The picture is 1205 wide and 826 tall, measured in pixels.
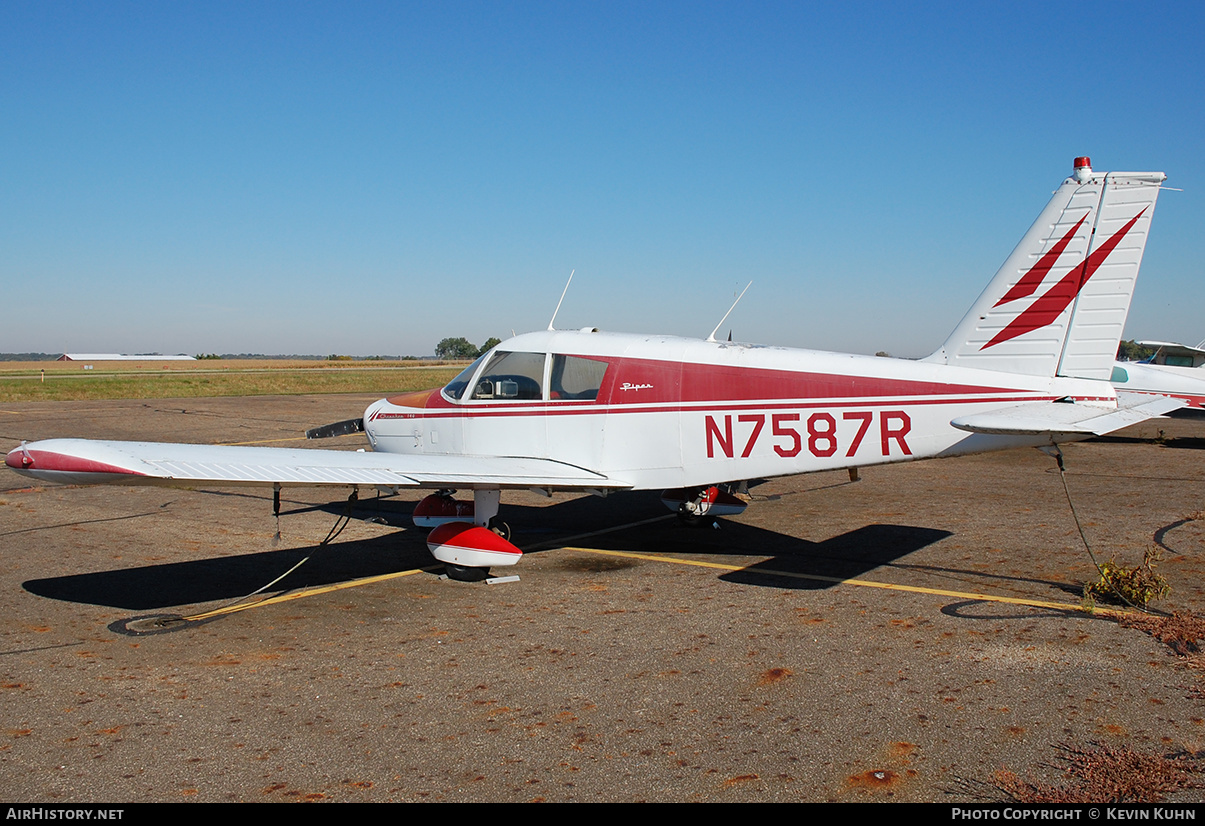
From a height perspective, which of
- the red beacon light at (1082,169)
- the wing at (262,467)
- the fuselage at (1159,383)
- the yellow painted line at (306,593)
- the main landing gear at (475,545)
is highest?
the red beacon light at (1082,169)

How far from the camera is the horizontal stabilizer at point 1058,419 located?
6.52 meters

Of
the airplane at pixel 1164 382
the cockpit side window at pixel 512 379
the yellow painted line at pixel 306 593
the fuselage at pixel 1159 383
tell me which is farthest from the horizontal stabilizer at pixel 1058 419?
the fuselage at pixel 1159 383

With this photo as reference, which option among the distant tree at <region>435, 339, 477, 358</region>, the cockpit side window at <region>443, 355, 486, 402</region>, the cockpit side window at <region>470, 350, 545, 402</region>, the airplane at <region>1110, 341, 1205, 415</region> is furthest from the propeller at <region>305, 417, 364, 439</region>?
the distant tree at <region>435, 339, 477, 358</region>

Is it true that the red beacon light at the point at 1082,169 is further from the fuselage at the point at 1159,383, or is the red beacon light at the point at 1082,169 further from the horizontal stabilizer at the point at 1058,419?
the fuselage at the point at 1159,383

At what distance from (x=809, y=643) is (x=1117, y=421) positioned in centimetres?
313

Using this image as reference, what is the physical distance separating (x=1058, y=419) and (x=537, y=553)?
5523 mm

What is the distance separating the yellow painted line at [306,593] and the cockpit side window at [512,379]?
6.81 feet

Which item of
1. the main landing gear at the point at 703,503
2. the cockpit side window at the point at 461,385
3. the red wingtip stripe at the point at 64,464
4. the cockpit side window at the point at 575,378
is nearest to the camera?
the red wingtip stripe at the point at 64,464

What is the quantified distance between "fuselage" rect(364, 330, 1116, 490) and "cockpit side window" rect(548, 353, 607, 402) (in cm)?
1

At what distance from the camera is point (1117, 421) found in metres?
6.70

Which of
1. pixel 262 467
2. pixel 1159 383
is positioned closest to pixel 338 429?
pixel 262 467

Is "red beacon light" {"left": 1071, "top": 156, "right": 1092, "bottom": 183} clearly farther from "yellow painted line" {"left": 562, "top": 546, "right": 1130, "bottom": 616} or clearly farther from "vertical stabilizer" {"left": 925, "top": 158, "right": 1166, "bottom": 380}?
"yellow painted line" {"left": 562, "top": 546, "right": 1130, "bottom": 616}

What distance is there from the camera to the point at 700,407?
27.6 ft

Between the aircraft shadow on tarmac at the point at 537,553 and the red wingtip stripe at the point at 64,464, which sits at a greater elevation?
the red wingtip stripe at the point at 64,464
